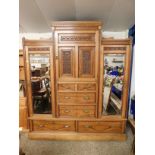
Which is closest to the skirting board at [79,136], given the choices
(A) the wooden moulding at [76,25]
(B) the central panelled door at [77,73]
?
(B) the central panelled door at [77,73]

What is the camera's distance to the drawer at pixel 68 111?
2.50 meters

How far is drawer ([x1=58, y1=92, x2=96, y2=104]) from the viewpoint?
246 cm

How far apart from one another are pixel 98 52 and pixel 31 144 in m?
1.87

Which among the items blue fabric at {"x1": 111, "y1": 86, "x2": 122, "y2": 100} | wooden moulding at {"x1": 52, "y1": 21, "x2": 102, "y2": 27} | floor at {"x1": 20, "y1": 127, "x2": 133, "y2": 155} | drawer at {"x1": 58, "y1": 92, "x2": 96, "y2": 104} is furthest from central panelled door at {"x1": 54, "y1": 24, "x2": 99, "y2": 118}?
floor at {"x1": 20, "y1": 127, "x2": 133, "y2": 155}

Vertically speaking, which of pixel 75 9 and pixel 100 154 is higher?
pixel 75 9

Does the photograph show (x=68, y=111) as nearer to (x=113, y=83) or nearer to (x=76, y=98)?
(x=76, y=98)

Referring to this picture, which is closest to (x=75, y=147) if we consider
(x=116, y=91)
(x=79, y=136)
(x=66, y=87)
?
(x=79, y=136)

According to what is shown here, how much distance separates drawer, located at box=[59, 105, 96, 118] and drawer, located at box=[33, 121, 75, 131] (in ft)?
0.51

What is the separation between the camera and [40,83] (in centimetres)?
254

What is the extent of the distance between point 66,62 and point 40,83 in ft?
1.95
